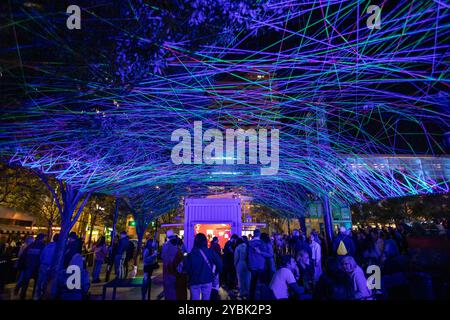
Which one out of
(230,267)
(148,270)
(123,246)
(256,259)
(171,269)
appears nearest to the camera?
(171,269)

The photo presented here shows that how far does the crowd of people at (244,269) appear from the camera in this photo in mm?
3957

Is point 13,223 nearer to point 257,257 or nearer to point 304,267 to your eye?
point 257,257

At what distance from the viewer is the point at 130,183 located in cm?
1249

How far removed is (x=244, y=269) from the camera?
24.3 feet

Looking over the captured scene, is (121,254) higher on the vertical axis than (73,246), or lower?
lower

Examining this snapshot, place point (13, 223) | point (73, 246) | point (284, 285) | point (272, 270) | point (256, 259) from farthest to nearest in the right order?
point (13, 223)
point (73, 246)
point (272, 270)
point (256, 259)
point (284, 285)

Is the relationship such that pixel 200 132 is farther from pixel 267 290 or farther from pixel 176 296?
pixel 267 290

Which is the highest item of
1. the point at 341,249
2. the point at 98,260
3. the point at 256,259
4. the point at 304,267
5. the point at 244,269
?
the point at 341,249

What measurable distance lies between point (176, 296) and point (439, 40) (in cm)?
705

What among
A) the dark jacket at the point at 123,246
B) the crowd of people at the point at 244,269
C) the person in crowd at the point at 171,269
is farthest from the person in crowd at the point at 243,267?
the dark jacket at the point at 123,246

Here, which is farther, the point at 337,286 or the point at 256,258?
the point at 256,258

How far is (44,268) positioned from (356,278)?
306 inches

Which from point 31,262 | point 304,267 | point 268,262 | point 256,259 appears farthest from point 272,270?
point 31,262
